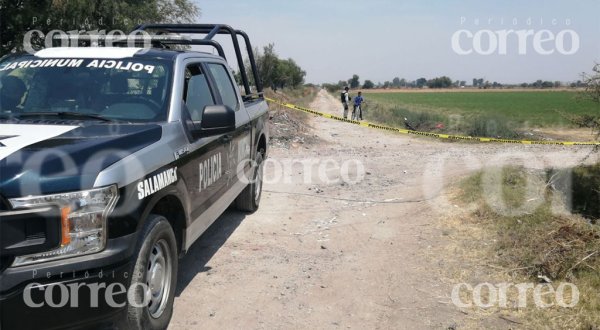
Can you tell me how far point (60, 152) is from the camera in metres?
2.73

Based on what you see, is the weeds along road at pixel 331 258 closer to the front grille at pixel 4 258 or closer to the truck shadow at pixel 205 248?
Result: the truck shadow at pixel 205 248

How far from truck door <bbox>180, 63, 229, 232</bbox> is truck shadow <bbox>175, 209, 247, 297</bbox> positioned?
54 cm

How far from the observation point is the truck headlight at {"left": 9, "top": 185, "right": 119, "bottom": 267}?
249cm

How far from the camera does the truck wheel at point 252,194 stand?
257 inches

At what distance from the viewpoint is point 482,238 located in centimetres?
575

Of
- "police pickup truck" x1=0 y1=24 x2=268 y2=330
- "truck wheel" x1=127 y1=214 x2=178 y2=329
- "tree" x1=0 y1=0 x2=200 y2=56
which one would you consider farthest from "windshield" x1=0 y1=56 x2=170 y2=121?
"tree" x1=0 y1=0 x2=200 y2=56

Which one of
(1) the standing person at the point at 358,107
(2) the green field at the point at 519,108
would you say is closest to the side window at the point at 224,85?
(2) the green field at the point at 519,108

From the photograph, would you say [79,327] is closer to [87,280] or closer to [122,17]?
[87,280]

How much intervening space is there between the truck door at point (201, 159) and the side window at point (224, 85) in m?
0.28

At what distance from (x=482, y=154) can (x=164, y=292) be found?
35.9ft

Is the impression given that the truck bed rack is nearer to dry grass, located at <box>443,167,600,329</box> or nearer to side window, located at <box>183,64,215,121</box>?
side window, located at <box>183,64,215,121</box>

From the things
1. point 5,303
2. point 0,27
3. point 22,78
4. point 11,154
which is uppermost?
point 0,27

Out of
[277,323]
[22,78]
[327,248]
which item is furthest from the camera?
[327,248]

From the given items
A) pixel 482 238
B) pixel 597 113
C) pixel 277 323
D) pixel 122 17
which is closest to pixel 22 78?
pixel 277 323
